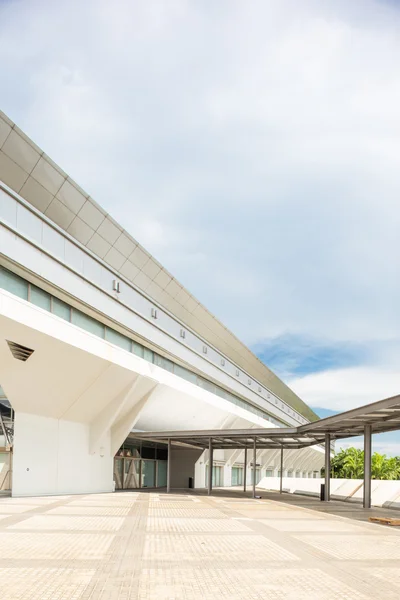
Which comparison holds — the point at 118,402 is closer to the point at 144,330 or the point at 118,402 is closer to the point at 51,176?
the point at 144,330

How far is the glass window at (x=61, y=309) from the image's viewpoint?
2027cm

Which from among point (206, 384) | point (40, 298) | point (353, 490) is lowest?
point (353, 490)

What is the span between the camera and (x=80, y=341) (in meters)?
21.2

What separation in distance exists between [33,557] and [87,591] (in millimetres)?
2563

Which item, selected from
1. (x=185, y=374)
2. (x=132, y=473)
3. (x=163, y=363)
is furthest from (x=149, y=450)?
(x=163, y=363)

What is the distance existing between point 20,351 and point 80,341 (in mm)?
2380

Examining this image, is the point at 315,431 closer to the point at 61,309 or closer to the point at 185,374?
the point at 185,374

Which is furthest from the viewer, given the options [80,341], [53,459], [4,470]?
[4,470]

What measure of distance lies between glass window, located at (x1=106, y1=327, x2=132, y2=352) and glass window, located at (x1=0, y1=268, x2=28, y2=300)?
19.6 ft

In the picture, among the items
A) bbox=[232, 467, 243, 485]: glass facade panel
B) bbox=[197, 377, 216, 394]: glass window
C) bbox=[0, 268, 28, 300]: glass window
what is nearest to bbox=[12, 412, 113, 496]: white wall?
bbox=[0, 268, 28, 300]: glass window

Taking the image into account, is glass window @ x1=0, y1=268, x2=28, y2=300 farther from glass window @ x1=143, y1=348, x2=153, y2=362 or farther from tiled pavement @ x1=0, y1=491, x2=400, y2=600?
glass window @ x1=143, y1=348, x2=153, y2=362

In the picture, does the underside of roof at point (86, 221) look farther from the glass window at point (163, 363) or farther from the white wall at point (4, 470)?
the white wall at point (4, 470)

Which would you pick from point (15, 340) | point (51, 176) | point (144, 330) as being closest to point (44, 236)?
point (51, 176)

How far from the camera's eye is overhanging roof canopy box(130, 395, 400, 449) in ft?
62.6
